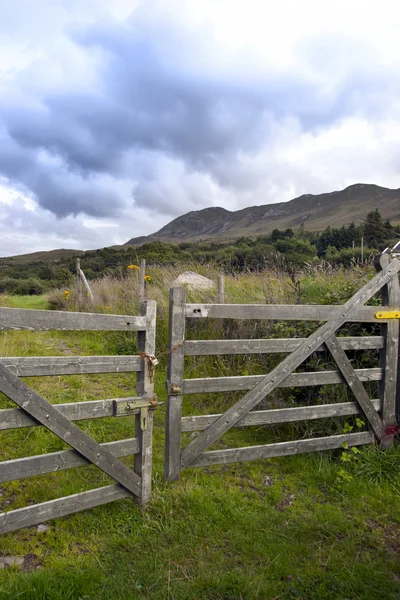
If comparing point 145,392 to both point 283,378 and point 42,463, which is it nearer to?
point 42,463

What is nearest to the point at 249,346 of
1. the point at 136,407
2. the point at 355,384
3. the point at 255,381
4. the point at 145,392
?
the point at 255,381

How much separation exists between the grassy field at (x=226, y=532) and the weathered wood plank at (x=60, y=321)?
1.52 metres

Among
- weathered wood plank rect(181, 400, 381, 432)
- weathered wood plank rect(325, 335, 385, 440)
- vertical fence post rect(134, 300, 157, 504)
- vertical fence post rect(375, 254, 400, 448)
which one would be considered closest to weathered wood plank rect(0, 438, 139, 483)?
vertical fence post rect(134, 300, 157, 504)

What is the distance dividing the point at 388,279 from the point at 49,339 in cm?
884

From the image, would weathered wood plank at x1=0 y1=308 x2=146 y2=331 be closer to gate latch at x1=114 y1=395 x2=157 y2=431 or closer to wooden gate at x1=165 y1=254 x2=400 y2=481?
wooden gate at x1=165 y1=254 x2=400 y2=481

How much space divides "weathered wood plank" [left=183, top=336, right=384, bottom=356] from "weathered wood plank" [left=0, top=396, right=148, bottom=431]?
66 cm

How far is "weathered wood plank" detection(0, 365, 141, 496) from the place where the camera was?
Answer: 265 centimetres

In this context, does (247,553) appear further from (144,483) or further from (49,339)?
(49,339)

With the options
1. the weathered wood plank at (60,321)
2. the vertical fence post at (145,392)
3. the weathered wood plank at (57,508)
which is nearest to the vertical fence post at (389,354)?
the vertical fence post at (145,392)

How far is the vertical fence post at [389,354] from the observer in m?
4.38

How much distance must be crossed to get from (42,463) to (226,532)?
150 cm

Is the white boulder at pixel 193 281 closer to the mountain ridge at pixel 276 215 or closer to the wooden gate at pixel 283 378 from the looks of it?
the wooden gate at pixel 283 378

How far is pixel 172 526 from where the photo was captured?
3115 millimetres

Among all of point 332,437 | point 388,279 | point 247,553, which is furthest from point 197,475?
point 388,279
